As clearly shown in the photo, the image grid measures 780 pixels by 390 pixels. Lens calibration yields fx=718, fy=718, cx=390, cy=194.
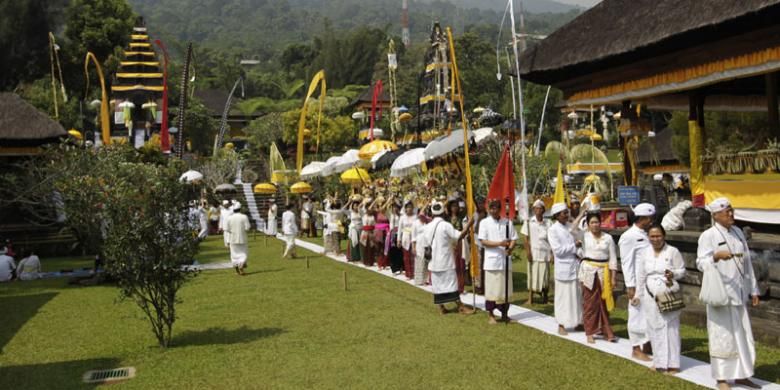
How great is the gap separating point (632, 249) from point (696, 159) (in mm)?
5228

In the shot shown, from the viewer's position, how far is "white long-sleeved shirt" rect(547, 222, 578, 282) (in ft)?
28.7

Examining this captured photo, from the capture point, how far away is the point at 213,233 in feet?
105

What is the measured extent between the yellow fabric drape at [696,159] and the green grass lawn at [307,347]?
111 inches

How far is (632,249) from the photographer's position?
7.12m

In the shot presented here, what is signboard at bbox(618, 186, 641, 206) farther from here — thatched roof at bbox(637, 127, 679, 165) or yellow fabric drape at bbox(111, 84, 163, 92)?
yellow fabric drape at bbox(111, 84, 163, 92)

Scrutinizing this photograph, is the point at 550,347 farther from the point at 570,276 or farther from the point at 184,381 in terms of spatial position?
the point at 184,381

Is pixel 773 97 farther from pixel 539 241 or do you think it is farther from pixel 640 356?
pixel 640 356

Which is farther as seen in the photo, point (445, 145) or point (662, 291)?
point (445, 145)

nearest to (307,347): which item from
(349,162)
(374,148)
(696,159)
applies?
(696,159)

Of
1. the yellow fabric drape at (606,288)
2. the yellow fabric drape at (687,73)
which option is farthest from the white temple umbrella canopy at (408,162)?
the yellow fabric drape at (606,288)

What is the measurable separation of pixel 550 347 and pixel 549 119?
54.9 meters

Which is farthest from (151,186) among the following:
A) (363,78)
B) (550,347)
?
(363,78)

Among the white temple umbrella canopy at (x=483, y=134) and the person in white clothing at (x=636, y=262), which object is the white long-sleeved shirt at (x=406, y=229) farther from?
the person in white clothing at (x=636, y=262)

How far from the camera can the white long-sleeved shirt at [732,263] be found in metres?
6.25
